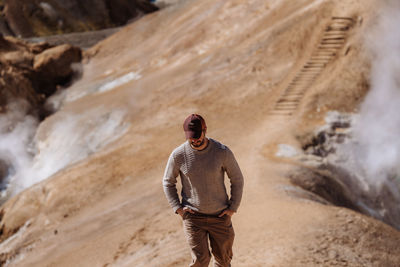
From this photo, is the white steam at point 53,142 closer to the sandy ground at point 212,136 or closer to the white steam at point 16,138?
the white steam at point 16,138

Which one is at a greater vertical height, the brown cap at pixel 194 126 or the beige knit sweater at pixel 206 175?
the brown cap at pixel 194 126

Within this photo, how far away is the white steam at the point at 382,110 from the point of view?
12211 mm

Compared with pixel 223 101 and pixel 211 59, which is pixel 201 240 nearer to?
pixel 223 101

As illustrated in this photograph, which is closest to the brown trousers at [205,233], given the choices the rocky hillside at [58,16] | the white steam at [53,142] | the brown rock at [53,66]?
the white steam at [53,142]

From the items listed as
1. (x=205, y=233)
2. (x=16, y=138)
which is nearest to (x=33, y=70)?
(x=16, y=138)

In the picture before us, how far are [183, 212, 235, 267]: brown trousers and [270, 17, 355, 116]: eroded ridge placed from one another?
30.1 feet

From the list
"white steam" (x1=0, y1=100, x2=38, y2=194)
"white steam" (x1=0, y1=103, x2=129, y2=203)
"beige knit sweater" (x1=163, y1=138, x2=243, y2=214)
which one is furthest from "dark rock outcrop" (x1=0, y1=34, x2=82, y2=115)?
"beige knit sweater" (x1=163, y1=138, x2=243, y2=214)

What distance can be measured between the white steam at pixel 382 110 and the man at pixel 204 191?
8.45m

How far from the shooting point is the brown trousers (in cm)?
420

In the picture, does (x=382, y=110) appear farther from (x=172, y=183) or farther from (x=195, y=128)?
(x=195, y=128)

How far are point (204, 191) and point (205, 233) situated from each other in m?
0.40

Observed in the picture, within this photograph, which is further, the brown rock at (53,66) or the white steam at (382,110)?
the brown rock at (53,66)

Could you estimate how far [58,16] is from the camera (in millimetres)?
35781

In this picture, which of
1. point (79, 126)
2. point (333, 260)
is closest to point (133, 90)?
point (79, 126)
